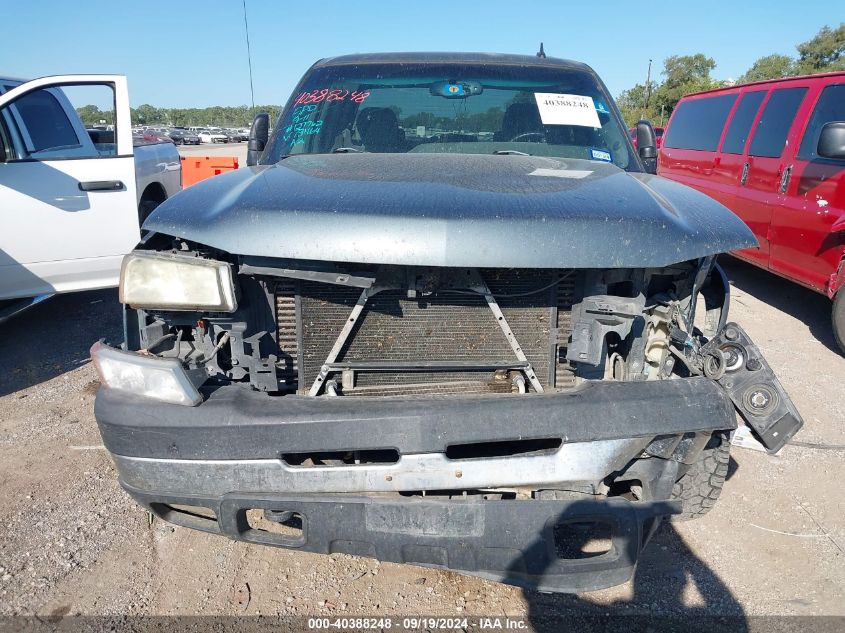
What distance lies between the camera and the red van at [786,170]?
15.3 ft

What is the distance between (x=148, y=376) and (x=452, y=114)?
6.73 feet

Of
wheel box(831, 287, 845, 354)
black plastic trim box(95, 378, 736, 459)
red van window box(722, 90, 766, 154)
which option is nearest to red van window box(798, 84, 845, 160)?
red van window box(722, 90, 766, 154)

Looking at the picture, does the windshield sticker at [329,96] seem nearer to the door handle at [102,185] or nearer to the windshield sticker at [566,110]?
the windshield sticker at [566,110]

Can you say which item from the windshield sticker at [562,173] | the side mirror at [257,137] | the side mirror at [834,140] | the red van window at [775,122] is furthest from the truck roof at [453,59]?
the red van window at [775,122]

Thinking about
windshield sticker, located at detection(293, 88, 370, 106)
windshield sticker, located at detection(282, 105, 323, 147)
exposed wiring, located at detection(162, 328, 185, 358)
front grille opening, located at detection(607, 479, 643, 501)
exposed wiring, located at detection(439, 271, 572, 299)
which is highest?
windshield sticker, located at detection(293, 88, 370, 106)

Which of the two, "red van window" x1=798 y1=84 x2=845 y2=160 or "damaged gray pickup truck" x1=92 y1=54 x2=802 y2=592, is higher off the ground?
"red van window" x1=798 y1=84 x2=845 y2=160

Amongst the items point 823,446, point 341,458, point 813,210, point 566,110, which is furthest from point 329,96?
point 813,210

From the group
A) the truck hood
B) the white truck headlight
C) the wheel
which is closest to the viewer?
the truck hood

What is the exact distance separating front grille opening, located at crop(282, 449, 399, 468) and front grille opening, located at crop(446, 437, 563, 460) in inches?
8.3

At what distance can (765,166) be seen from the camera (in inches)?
224

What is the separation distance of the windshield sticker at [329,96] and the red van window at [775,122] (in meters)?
4.23

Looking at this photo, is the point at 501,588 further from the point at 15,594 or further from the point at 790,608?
the point at 15,594

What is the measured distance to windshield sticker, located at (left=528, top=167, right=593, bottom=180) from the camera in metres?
2.40

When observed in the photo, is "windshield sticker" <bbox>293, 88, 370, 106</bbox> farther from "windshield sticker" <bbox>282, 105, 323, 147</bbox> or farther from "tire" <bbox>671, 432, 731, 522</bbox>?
"tire" <bbox>671, 432, 731, 522</bbox>
